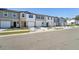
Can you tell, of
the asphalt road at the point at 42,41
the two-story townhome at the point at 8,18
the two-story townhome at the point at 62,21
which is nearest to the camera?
the asphalt road at the point at 42,41

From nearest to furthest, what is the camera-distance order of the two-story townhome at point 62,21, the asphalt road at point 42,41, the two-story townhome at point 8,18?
the asphalt road at point 42,41, the two-story townhome at point 8,18, the two-story townhome at point 62,21

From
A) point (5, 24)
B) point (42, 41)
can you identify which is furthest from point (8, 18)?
point (42, 41)

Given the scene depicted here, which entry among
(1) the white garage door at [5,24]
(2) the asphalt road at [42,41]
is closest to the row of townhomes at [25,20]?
(1) the white garage door at [5,24]

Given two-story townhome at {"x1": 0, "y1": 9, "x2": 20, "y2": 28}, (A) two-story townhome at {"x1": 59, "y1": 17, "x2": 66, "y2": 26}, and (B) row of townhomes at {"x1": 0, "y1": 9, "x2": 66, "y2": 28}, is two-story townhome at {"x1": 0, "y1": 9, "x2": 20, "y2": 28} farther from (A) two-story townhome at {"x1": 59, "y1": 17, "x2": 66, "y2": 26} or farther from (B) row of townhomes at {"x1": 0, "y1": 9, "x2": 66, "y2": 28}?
(A) two-story townhome at {"x1": 59, "y1": 17, "x2": 66, "y2": 26}

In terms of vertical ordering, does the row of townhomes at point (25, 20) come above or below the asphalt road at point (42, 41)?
above

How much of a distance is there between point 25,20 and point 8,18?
17.7 inches

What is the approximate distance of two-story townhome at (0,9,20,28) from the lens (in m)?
4.98

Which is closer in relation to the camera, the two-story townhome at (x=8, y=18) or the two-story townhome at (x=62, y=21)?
the two-story townhome at (x=8, y=18)

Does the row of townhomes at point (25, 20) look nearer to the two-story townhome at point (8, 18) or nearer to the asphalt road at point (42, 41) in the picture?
the two-story townhome at point (8, 18)

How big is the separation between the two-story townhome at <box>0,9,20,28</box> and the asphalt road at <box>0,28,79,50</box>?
342 mm

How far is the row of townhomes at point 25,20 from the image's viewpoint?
502cm

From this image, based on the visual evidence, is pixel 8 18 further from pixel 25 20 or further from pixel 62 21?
pixel 62 21

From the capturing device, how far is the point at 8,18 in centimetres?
514
